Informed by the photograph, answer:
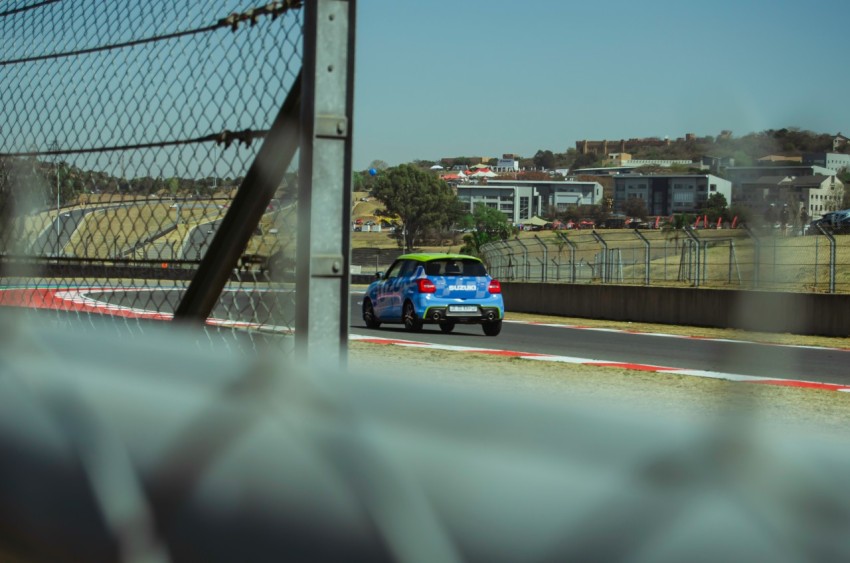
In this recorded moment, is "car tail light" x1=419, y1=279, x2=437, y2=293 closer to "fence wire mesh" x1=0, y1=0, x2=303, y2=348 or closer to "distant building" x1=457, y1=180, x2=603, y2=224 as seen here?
"fence wire mesh" x1=0, y1=0, x2=303, y2=348

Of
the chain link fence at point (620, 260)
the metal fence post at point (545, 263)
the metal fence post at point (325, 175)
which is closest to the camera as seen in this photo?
the metal fence post at point (325, 175)

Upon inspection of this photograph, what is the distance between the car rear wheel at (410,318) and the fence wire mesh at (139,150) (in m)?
16.0

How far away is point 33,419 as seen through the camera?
2.90 meters

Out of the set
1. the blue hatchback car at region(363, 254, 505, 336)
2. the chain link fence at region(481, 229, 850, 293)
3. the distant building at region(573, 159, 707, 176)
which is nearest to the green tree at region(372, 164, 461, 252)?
the chain link fence at region(481, 229, 850, 293)

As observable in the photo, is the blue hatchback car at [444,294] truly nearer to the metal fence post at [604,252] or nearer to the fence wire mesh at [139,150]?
the metal fence post at [604,252]

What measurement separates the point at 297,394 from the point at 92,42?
223 cm

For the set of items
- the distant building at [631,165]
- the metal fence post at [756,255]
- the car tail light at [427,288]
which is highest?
the distant building at [631,165]

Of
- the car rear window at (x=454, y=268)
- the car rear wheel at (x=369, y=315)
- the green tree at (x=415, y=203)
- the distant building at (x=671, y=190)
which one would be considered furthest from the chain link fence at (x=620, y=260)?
the green tree at (x=415, y=203)

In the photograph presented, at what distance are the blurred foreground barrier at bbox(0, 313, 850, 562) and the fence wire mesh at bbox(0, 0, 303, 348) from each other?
15.4 inches

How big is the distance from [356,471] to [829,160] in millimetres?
856

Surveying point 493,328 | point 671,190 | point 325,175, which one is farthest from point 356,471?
point 493,328

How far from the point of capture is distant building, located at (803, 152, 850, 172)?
1141 mm

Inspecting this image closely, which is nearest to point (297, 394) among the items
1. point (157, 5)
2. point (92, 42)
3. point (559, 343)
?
point (157, 5)

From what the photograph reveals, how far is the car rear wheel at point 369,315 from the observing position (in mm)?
21938
